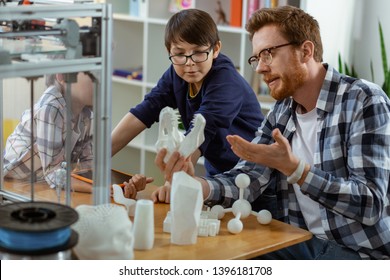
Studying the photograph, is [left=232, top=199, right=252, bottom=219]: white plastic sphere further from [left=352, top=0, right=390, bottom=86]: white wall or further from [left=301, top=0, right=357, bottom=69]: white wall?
[left=352, top=0, right=390, bottom=86]: white wall

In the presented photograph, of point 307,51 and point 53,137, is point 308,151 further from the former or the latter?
point 53,137

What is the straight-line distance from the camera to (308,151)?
2.40 metres

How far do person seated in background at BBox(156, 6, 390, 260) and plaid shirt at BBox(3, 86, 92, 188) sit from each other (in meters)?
0.29

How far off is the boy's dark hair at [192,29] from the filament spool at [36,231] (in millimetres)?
1143

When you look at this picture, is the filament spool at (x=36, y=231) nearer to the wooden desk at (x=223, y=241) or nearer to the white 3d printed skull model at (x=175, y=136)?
the wooden desk at (x=223, y=241)

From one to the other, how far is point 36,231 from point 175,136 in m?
0.64

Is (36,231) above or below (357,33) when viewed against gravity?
below

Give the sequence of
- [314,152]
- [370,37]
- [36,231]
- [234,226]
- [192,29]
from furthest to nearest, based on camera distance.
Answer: [370,37] → [192,29] → [314,152] → [234,226] → [36,231]

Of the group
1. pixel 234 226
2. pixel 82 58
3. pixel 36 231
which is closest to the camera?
pixel 36 231

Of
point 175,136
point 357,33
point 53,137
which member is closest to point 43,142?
point 53,137

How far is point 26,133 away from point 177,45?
73 centimetres

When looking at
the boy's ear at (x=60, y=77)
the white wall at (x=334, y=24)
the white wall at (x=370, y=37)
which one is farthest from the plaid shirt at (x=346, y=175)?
the white wall at (x=370, y=37)

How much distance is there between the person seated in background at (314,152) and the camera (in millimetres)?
2145

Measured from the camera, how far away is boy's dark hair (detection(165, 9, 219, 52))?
8.83ft
